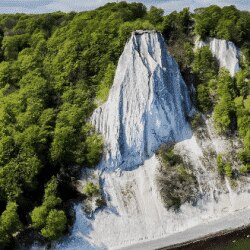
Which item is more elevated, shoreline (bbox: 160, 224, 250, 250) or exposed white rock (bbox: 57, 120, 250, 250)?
exposed white rock (bbox: 57, 120, 250, 250)

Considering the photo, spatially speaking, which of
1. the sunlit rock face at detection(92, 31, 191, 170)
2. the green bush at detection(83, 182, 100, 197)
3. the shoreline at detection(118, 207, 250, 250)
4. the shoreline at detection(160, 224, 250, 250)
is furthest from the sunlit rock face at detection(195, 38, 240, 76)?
the green bush at detection(83, 182, 100, 197)

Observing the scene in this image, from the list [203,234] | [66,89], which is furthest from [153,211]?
[66,89]

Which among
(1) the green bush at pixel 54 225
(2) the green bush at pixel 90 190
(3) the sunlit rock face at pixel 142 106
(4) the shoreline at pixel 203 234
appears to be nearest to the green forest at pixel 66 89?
(1) the green bush at pixel 54 225

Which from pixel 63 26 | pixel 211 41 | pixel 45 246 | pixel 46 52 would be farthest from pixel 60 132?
pixel 211 41

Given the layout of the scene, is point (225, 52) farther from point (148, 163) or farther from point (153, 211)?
point (153, 211)

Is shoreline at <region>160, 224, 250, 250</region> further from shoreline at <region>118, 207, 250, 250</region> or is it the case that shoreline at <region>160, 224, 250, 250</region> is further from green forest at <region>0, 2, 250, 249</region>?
green forest at <region>0, 2, 250, 249</region>

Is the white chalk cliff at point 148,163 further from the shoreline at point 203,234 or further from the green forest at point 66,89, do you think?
the green forest at point 66,89
